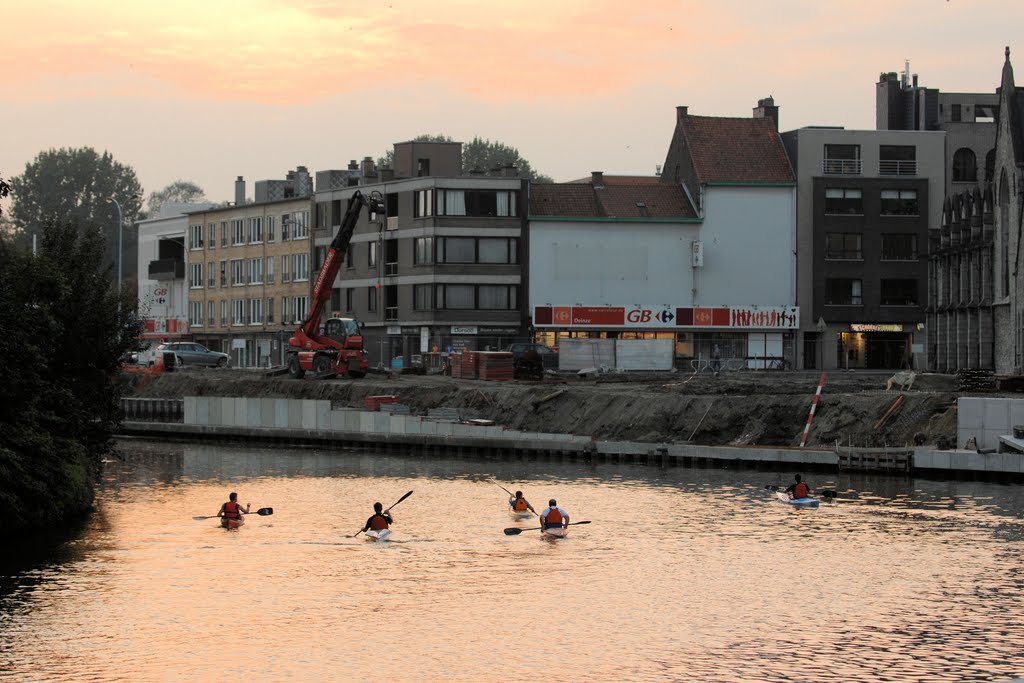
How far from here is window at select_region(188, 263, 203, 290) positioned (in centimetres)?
14738

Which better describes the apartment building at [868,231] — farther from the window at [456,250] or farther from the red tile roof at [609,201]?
the window at [456,250]

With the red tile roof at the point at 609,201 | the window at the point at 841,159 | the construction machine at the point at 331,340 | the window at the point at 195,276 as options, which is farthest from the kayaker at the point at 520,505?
the window at the point at 195,276

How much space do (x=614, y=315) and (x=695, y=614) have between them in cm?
7734

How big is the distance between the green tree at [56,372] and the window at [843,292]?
233 ft

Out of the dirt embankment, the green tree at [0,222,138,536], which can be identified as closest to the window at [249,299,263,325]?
the dirt embankment

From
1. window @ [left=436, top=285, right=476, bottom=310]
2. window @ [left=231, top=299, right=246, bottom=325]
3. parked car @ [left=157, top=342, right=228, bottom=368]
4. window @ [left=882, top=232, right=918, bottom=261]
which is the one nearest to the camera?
window @ [left=436, top=285, right=476, bottom=310]

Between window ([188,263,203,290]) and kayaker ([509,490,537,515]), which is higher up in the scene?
window ([188,263,203,290])

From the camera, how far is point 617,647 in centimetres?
3422

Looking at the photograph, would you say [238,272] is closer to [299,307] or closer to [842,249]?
[299,307]

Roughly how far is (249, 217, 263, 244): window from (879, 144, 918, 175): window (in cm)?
5522

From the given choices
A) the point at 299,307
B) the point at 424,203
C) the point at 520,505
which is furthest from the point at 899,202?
the point at 520,505

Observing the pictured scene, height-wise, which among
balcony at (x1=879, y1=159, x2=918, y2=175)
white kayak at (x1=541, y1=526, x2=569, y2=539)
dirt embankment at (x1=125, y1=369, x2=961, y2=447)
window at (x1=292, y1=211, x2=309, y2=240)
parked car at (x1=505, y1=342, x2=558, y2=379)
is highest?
balcony at (x1=879, y1=159, x2=918, y2=175)

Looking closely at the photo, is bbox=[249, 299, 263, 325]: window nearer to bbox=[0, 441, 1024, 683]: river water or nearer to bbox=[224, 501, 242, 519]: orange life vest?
bbox=[0, 441, 1024, 683]: river water

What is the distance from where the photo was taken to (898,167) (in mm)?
120312
